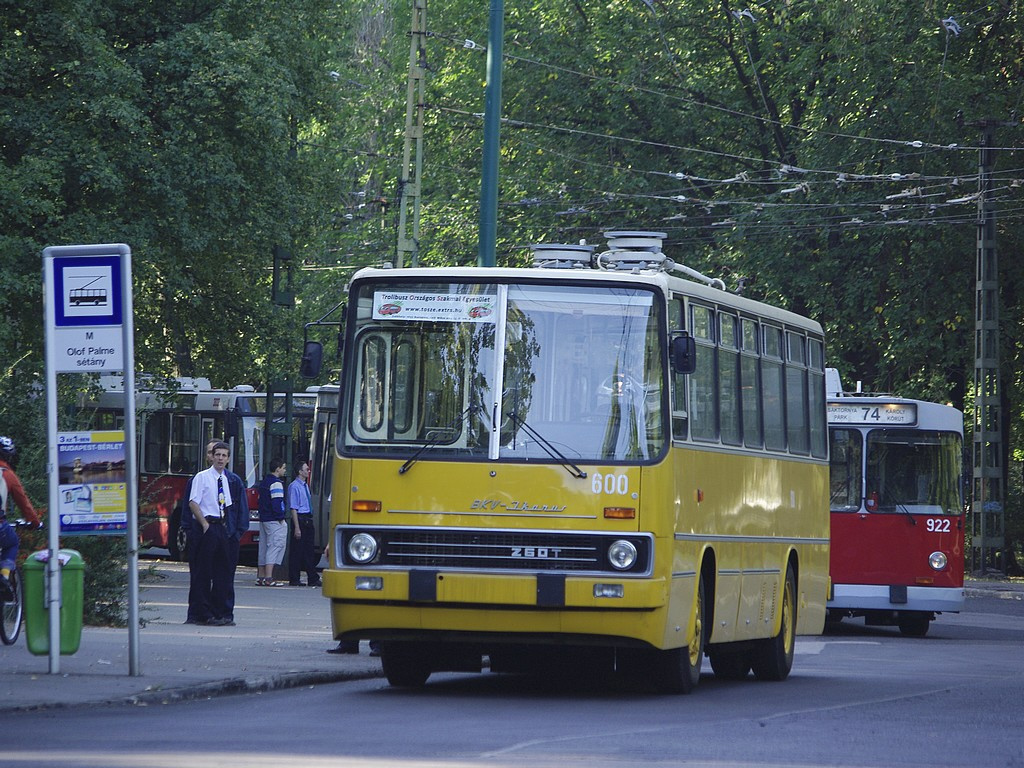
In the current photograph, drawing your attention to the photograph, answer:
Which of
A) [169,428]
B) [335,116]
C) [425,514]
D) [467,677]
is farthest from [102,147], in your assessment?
[425,514]

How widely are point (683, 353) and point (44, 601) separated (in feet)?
15.0

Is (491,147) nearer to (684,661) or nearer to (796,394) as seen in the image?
(796,394)

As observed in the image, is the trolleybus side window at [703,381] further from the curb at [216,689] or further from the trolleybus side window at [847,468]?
the trolleybus side window at [847,468]

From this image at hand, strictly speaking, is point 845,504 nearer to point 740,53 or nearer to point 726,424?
point 726,424

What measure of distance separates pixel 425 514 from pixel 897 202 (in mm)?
27617

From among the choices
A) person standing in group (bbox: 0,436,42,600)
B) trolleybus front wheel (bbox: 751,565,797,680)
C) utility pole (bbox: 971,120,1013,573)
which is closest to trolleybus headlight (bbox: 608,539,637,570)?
trolleybus front wheel (bbox: 751,565,797,680)

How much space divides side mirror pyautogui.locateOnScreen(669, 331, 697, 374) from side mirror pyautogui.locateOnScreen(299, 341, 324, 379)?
2.39 m

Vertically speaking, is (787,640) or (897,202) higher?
(897,202)

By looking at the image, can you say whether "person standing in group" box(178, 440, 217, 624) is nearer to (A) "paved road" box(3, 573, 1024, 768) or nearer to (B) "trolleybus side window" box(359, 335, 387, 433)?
(A) "paved road" box(3, 573, 1024, 768)

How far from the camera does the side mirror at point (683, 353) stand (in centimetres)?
1365

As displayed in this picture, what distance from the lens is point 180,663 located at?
608 inches

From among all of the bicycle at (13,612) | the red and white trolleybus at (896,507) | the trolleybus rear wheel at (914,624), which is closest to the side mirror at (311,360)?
the bicycle at (13,612)

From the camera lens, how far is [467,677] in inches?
651

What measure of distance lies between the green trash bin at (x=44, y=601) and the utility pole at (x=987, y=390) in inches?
996
